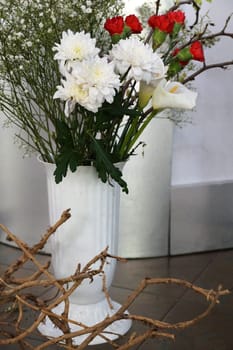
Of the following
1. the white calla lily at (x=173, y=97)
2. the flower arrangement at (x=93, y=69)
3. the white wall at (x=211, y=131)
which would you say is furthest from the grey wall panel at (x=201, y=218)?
the white calla lily at (x=173, y=97)

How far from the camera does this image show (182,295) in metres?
2.03

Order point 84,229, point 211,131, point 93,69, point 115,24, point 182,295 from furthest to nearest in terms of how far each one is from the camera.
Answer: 1. point 211,131
2. point 182,295
3. point 84,229
4. point 115,24
5. point 93,69

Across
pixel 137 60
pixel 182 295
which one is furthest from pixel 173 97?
pixel 182 295

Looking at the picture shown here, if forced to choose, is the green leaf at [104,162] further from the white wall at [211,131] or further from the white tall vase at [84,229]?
the white wall at [211,131]

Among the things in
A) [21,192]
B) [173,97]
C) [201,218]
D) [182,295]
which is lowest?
[182,295]

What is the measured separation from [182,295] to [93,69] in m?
0.97

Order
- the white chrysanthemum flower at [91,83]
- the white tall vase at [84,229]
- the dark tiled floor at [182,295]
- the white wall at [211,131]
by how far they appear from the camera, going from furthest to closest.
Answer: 1. the white wall at [211,131]
2. the dark tiled floor at [182,295]
3. the white tall vase at [84,229]
4. the white chrysanthemum flower at [91,83]

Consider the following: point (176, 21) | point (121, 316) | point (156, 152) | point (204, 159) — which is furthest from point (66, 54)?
point (204, 159)

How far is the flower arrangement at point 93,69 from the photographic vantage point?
135 cm

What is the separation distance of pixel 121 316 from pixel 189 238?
1684 millimetres

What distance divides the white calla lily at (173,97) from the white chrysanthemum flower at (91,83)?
132mm

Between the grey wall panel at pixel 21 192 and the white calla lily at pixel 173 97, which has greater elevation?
the white calla lily at pixel 173 97

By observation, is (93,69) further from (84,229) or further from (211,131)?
(211,131)

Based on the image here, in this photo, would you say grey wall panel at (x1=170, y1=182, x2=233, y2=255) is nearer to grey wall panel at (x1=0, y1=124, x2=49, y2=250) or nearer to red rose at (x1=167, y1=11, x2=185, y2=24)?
grey wall panel at (x1=0, y1=124, x2=49, y2=250)
